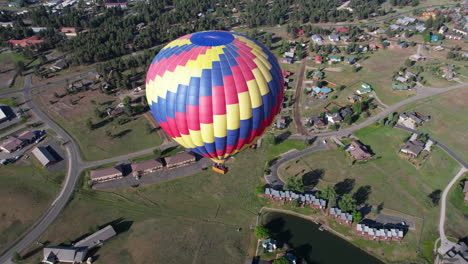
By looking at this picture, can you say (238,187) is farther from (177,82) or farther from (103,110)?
(103,110)

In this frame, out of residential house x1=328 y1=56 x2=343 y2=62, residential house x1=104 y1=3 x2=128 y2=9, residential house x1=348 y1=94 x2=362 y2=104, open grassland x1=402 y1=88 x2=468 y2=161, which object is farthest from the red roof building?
open grassland x1=402 y1=88 x2=468 y2=161

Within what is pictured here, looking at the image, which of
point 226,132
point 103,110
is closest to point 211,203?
point 226,132

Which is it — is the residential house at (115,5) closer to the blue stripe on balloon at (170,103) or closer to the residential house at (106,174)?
the residential house at (106,174)

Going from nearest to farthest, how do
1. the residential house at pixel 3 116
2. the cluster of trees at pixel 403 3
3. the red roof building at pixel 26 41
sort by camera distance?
the residential house at pixel 3 116 → the red roof building at pixel 26 41 → the cluster of trees at pixel 403 3

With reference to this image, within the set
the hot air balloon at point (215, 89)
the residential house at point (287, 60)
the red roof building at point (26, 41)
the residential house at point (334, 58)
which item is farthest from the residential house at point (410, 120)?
the red roof building at point (26, 41)

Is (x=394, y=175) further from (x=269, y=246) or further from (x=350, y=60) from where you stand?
(x=350, y=60)

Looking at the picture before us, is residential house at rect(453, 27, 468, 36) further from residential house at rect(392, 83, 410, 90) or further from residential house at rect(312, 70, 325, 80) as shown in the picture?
residential house at rect(312, 70, 325, 80)

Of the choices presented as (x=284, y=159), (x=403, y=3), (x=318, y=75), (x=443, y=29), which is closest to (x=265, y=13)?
(x=318, y=75)

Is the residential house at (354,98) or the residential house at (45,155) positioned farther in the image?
the residential house at (354,98)
